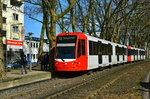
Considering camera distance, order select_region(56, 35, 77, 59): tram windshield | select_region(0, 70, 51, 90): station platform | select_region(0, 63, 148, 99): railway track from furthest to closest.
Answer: select_region(56, 35, 77, 59): tram windshield → select_region(0, 70, 51, 90): station platform → select_region(0, 63, 148, 99): railway track

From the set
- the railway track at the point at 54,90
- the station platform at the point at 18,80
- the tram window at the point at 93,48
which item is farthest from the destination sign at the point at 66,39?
the railway track at the point at 54,90

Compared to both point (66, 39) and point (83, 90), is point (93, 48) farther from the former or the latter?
point (83, 90)

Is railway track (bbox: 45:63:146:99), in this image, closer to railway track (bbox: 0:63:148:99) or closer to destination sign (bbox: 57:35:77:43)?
railway track (bbox: 0:63:148:99)

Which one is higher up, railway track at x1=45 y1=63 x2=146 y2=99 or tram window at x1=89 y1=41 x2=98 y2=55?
tram window at x1=89 y1=41 x2=98 y2=55

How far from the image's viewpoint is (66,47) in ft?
57.2

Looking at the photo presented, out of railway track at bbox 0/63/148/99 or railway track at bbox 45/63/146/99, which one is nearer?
railway track at bbox 45/63/146/99

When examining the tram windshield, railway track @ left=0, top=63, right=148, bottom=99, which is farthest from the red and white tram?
railway track @ left=0, top=63, right=148, bottom=99

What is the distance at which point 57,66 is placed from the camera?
1753cm

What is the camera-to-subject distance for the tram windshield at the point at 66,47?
56.5 feet

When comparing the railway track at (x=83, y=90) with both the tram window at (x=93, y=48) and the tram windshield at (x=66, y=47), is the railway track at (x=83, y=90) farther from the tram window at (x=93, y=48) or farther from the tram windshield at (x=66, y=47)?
the tram window at (x=93, y=48)

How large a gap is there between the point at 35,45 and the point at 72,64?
5036cm

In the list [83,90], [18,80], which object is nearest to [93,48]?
[18,80]

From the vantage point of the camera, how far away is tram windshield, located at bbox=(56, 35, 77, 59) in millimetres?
17234

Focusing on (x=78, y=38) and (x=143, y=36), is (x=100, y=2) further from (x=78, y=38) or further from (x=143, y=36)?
(x=143, y=36)
